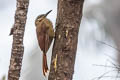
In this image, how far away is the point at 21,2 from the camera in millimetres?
7184

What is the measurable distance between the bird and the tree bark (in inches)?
19.4

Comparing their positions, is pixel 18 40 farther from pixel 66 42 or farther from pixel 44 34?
pixel 44 34

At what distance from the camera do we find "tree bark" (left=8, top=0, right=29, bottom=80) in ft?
23.5

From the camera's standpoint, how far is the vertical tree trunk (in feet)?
23.2

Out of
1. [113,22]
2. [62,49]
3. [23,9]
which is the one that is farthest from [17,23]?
[113,22]

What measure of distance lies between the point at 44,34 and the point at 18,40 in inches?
28.4

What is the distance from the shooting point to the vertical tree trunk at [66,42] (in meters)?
7.07

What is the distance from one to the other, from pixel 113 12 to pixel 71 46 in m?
8.46

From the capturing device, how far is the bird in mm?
7688

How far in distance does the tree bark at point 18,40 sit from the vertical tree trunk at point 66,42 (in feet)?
1.36

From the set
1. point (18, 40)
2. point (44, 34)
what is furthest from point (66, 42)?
point (44, 34)

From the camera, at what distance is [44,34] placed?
781 centimetres

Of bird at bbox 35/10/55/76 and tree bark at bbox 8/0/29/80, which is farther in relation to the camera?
bird at bbox 35/10/55/76

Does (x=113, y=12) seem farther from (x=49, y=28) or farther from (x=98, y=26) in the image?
(x=49, y=28)
